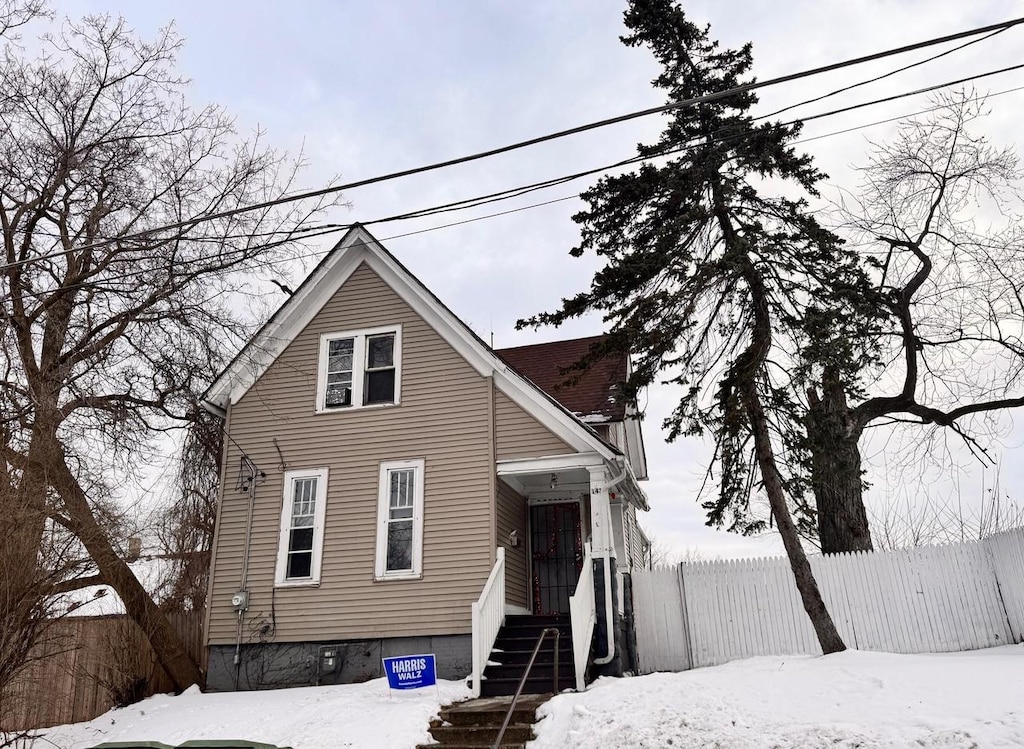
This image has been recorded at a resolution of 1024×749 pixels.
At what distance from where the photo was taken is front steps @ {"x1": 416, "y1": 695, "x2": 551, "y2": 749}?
8820 millimetres

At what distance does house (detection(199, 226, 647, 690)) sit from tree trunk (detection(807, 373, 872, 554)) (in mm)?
3105

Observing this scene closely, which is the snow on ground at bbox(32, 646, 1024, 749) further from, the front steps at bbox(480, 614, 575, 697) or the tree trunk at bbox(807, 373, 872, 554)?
the tree trunk at bbox(807, 373, 872, 554)

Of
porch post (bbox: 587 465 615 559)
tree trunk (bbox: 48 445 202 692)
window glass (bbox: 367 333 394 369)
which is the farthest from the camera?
window glass (bbox: 367 333 394 369)

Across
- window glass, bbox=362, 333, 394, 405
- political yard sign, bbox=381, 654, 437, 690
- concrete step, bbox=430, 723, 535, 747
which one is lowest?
concrete step, bbox=430, 723, 535, 747

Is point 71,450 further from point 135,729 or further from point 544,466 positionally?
point 544,466

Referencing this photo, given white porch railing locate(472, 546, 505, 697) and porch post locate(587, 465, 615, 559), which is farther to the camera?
porch post locate(587, 465, 615, 559)

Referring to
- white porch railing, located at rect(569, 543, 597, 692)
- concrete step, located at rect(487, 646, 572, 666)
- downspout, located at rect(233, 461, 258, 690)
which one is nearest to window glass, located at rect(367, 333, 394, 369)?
downspout, located at rect(233, 461, 258, 690)

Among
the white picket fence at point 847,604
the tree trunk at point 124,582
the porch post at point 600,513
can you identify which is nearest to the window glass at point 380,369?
the porch post at point 600,513

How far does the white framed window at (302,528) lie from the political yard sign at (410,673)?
10.9 feet

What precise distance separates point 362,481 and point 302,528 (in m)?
1.35

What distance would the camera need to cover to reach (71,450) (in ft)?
39.4

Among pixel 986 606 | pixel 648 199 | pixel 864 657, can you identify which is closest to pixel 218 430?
pixel 648 199

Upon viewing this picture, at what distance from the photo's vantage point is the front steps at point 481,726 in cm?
882

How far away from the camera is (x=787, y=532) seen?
1166 centimetres
